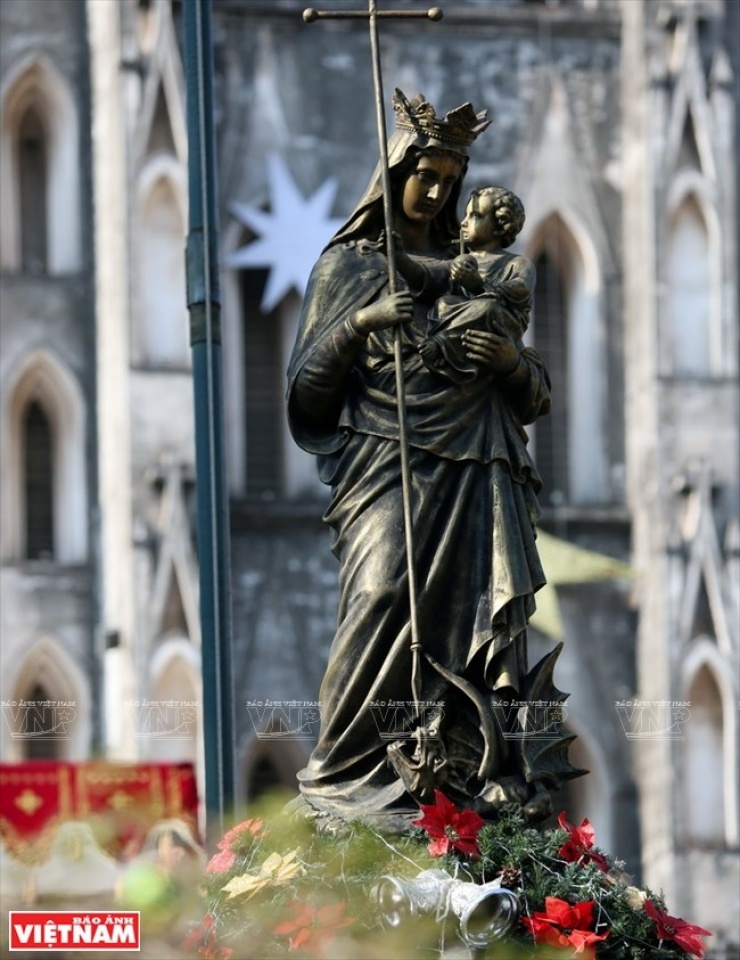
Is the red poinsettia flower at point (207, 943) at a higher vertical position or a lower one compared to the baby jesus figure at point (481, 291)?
lower

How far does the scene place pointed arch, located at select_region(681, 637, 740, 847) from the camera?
3058 cm

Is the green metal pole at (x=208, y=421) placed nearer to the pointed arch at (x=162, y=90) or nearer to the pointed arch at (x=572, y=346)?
the pointed arch at (x=162, y=90)

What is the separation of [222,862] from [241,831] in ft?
0.44

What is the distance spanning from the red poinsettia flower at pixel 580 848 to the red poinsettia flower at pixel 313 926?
63 cm

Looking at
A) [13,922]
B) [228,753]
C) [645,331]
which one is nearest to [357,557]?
[13,922]

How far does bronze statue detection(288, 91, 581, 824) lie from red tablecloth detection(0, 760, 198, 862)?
647 inches

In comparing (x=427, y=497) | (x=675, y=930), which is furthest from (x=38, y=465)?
(x=675, y=930)

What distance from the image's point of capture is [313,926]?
8.12 m

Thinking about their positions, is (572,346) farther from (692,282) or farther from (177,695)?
(177,695)

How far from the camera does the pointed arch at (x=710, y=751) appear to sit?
30.6 meters

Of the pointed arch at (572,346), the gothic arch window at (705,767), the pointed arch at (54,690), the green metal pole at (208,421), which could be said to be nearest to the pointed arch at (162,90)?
the pointed arch at (572,346)

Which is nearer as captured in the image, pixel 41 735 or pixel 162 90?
pixel 162 90

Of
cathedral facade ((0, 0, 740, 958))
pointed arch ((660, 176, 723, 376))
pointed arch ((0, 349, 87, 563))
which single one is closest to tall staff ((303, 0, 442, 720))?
cathedral facade ((0, 0, 740, 958))

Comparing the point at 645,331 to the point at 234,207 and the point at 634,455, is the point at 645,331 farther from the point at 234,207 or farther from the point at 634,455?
the point at 234,207
